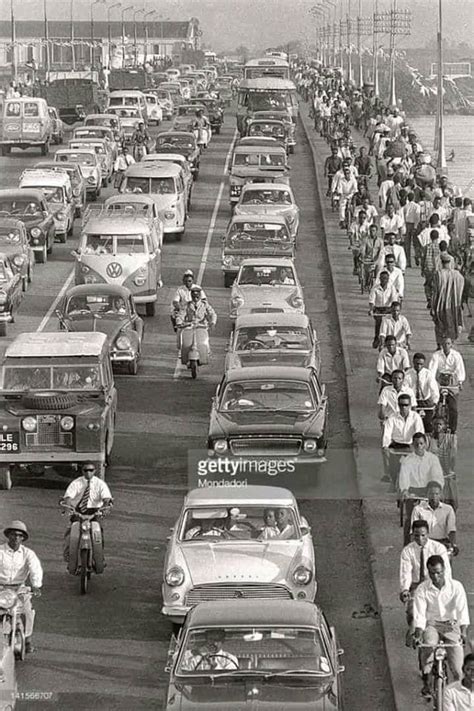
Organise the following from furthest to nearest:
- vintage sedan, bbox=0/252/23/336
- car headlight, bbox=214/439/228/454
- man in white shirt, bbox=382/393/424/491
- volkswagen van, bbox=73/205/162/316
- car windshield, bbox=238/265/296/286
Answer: volkswagen van, bbox=73/205/162/316 → car windshield, bbox=238/265/296/286 → vintage sedan, bbox=0/252/23/336 → car headlight, bbox=214/439/228/454 → man in white shirt, bbox=382/393/424/491

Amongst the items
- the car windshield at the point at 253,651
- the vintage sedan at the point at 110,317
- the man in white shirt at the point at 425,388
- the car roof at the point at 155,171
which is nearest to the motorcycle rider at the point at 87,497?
the car windshield at the point at 253,651

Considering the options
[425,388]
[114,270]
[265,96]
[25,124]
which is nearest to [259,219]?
[114,270]

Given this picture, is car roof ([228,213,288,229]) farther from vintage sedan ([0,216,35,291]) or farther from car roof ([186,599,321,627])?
car roof ([186,599,321,627])

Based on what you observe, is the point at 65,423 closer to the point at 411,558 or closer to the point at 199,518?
the point at 199,518

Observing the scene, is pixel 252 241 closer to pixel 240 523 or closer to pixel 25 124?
pixel 240 523

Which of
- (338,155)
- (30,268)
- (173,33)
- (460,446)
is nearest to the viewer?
(460,446)

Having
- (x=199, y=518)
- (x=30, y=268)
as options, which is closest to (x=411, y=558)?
(x=199, y=518)

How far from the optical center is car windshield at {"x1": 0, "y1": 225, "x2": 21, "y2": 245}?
115 ft

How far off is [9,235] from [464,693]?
23.6m

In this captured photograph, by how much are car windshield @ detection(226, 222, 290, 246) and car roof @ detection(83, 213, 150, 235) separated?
7.28ft

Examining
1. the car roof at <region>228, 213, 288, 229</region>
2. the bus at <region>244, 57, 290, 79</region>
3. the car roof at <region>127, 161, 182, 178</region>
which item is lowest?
the car roof at <region>228, 213, 288, 229</region>

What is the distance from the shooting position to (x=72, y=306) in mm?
28484

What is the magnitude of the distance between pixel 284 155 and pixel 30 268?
13.9 metres

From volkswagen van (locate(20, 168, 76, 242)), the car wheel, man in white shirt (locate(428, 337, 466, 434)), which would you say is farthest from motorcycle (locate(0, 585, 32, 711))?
volkswagen van (locate(20, 168, 76, 242))
